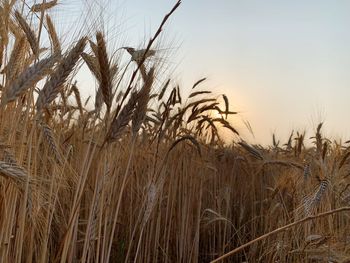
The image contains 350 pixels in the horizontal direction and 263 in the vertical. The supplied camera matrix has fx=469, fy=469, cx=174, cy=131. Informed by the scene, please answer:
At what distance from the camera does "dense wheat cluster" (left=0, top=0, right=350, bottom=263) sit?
1318 millimetres

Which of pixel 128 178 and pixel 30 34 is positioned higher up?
pixel 30 34

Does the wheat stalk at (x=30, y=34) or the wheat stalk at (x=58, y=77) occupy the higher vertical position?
the wheat stalk at (x=30, y=34)

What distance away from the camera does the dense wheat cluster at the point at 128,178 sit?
1318 millimetres

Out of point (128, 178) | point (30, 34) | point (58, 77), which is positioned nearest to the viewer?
point (58, 77)

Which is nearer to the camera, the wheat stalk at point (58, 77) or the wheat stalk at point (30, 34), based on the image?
the wheat stalk at point (58, 77)

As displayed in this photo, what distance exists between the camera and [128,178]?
2.20 meters

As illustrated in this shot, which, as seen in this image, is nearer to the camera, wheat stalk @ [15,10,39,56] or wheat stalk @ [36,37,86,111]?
wheat stalk @ [36,37,86,111]

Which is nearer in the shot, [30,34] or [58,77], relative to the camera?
[58,77]

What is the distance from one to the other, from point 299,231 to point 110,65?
1692mm

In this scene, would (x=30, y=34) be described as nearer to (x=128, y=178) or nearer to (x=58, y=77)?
(x=58, y=77)

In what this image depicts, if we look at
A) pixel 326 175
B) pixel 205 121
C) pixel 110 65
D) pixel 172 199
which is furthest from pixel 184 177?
pixel 110 65

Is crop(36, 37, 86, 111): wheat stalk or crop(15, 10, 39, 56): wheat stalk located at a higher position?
crop(15, 10, 39, 56): wheat stalk

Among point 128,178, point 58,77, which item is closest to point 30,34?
point 58,77

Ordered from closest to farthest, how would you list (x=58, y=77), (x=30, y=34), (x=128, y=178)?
(x=58, y=77) → (x=30, y=34) → (x=128, y=178)
